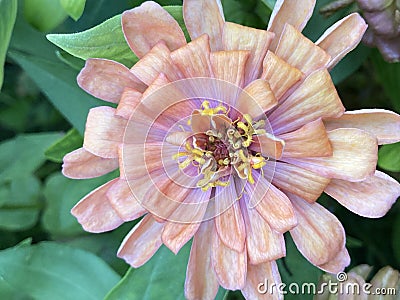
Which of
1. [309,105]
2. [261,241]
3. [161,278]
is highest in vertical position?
[309,105]

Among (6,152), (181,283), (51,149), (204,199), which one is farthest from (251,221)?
(6,152)

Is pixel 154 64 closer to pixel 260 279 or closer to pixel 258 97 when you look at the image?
pixel 258 97

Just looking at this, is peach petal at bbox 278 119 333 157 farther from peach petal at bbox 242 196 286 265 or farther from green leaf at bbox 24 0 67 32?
green leaf at bbox 24 0 67 32

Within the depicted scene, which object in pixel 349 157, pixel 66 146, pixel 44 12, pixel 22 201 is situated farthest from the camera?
pixel 22 201

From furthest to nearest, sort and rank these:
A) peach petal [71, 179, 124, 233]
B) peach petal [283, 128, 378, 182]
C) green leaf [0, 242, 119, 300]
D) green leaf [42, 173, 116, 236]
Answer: green leaf [42, 173, 116, 236], green leaf [0, 242, 119, 300], peach petal [71, 179, 124, 233], peach petal [283, 128, 378, 182]

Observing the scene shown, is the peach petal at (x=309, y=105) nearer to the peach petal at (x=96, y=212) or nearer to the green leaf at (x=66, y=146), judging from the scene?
the peach petal at (x=96, y=212)

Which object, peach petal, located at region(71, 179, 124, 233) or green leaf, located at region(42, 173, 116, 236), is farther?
green leaf, located at region(42, 173, 116, 236)

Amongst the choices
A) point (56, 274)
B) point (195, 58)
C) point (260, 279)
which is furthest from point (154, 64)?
point (56, 274)

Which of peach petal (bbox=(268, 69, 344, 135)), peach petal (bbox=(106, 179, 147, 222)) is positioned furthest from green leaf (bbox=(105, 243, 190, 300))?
peach petal (bbox=(268, 69, 344, 135))
